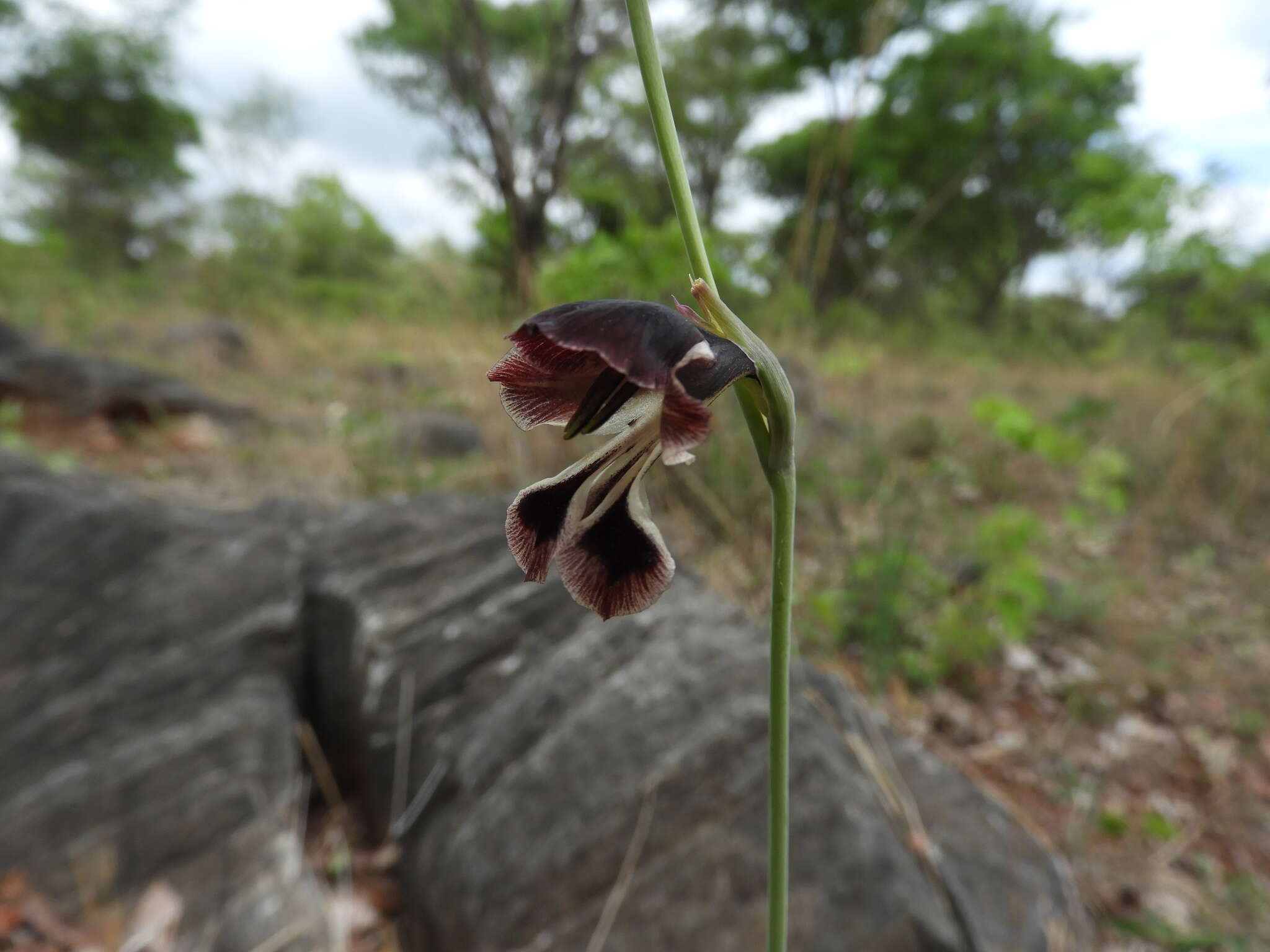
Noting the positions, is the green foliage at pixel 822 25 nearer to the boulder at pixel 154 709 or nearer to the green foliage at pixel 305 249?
the green foliage at pixel 305 249

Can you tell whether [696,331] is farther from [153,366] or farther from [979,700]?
[153,366]

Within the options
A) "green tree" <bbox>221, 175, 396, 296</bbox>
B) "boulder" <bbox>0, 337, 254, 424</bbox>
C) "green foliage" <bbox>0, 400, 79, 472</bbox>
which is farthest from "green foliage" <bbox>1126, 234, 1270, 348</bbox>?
"green tree" <bbox>221, 175, 396, 296</bbox>

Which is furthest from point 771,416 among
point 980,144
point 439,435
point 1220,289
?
point 980,144

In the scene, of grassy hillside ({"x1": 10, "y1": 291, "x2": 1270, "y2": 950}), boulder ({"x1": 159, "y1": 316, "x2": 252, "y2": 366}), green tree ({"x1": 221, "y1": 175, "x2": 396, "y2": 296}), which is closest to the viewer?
grassy hillside ({"x1": 10, "y1": 291, "x2": 1270, "y2": 950})

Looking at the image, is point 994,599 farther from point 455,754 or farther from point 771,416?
point 771,416

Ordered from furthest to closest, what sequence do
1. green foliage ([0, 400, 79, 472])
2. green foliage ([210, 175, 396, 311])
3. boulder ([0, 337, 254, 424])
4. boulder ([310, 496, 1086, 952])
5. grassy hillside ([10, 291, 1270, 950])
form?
1. green foliage ([210, 175, 396, 311])
2. boulder ([0, 337, 254, 424])
3. green foliage ([0, 400, 79, 472])
4. grassy hillside ([10, 291, 1270, 950])
5. boulder ([310, 496, 1086, 952])

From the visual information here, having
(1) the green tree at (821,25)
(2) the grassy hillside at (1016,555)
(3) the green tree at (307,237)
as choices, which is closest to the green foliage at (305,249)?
(3) the green tree at (307,237)

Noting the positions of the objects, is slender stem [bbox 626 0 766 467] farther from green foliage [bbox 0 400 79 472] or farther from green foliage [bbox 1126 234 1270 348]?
green foliage [bbox 1126 234 1270 348]
